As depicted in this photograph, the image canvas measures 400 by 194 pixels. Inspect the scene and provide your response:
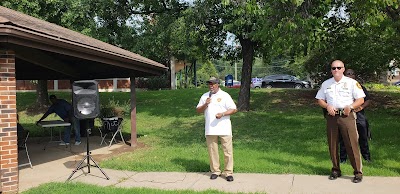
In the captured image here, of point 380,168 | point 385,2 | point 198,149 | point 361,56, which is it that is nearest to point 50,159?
point 198,149

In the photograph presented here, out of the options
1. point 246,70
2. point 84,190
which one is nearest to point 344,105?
point 84,190

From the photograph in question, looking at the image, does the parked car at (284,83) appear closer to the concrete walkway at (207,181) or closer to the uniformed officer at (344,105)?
the concrete walkway at (207,181)

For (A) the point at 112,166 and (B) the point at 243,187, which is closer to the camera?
(B) the point at 243,187

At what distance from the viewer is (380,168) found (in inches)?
286

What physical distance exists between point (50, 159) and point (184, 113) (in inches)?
341

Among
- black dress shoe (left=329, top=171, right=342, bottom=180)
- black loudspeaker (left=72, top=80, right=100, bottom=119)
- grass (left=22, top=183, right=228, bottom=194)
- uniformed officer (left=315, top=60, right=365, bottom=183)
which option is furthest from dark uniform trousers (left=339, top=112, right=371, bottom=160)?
black loudspeaker (left=72, top=80, right=100, bottom=119)

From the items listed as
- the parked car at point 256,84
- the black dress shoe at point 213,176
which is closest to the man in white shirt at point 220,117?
the black dress shoe at point 213,176

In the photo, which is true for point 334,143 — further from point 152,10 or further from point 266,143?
point 152,10

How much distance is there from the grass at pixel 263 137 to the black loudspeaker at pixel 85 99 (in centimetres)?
144

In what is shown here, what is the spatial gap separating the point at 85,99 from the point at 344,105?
4.46m

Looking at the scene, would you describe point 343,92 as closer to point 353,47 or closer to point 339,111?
point 339,111

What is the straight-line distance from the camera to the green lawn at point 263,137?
7781 mm

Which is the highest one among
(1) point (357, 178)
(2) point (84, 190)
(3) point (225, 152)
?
(3) point (225, 152)

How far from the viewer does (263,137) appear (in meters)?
11.5
